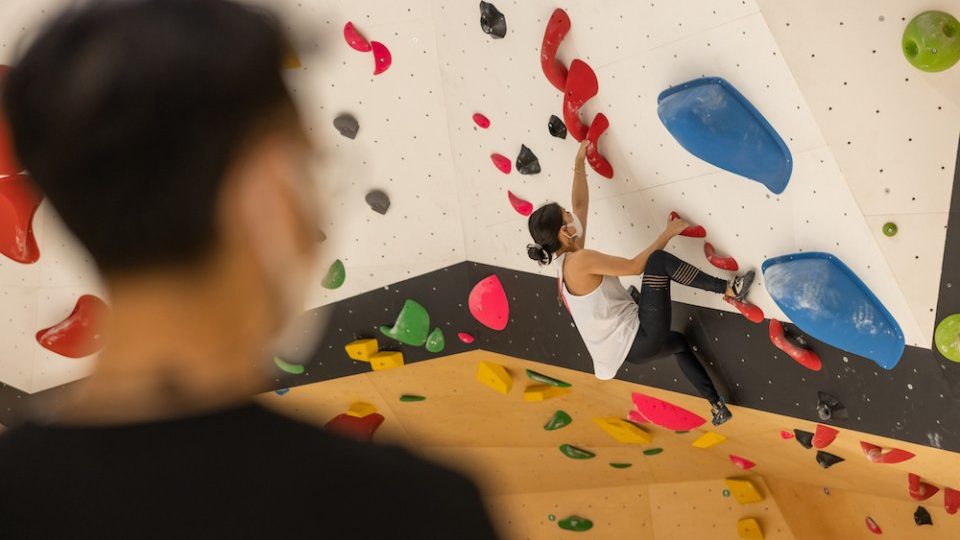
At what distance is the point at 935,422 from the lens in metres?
2.86

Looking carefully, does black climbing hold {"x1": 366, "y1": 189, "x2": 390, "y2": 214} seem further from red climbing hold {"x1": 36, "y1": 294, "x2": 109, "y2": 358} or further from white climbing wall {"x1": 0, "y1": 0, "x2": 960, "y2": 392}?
red climbing hold {"x1": 36, "y1": 294, "x2": 109, "y2": 358}

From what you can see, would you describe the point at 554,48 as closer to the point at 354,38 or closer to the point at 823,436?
the point at 354,38

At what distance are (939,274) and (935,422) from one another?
56 cm

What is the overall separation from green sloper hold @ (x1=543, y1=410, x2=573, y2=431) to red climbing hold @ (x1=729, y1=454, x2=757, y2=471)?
733 millimetres

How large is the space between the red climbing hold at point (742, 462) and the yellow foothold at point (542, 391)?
2.66 feet

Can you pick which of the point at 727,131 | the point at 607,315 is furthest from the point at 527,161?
the point at 727,131

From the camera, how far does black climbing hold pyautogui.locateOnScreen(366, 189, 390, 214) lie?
13.3 ft

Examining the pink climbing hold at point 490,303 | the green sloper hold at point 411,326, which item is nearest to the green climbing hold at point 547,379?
the pink climbing hold at point 490,303

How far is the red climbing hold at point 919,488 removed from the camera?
139 inches

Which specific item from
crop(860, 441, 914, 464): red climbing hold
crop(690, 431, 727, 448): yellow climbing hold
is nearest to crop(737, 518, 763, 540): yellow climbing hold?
crop(690, 431, 727, 448): yellow climbing hold

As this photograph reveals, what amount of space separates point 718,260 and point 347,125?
157cm

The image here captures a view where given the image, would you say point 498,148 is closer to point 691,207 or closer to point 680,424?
point 691,207

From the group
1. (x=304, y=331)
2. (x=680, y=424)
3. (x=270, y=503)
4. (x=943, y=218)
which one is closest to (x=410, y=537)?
(x=270, y=503)

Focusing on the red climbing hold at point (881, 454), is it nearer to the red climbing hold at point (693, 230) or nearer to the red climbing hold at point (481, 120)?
the red climbing hold at point (693, 230)
